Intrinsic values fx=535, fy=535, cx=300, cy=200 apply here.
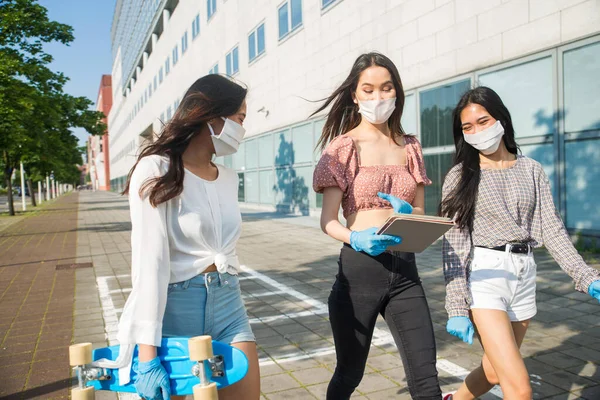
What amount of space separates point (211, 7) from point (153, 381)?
28.2 metres

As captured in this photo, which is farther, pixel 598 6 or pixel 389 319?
pixel 598 6

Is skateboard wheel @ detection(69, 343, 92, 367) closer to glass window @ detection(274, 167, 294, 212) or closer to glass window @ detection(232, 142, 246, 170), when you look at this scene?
glass window @ detection(274, 167, 294, 212)

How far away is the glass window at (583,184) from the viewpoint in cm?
844

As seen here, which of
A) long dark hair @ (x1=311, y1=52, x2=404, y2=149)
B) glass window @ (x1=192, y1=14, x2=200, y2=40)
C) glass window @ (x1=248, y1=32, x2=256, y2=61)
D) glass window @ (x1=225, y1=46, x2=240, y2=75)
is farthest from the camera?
glass window @ (x1=192, y1=14, x2=200, y2=40)

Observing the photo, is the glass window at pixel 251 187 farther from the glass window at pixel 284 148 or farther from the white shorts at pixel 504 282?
the white shorts at pixel 504 282

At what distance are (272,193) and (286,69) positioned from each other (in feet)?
16.7

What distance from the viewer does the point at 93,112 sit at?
21.9 metres

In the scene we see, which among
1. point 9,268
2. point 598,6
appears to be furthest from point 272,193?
point 598,6

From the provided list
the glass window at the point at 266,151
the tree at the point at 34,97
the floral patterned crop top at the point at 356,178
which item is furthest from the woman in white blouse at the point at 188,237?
the glass window at the point at 266,151

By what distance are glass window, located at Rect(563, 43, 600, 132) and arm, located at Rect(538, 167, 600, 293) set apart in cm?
668

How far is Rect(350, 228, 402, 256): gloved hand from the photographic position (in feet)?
7.17

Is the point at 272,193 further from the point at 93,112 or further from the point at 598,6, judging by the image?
the point at 598,6

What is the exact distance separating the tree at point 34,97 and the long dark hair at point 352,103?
44.9 ft

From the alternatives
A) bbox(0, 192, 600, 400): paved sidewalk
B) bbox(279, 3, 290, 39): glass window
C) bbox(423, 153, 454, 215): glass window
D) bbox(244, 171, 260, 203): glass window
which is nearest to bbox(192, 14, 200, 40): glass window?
bbox(244, 171, 260, 203): glass window
